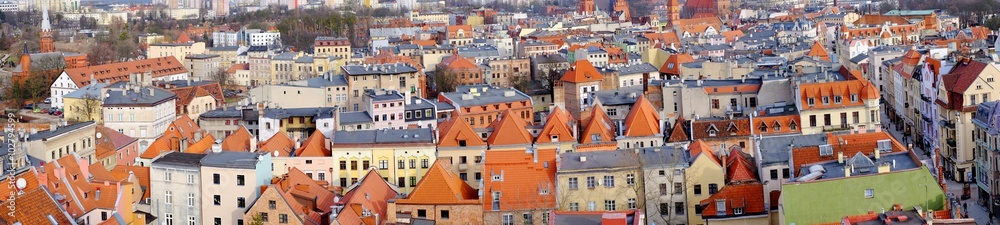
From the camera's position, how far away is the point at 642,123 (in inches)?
1296

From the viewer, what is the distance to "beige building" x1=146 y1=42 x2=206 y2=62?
78875 mm

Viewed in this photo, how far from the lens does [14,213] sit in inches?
875

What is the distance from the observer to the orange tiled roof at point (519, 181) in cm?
2584

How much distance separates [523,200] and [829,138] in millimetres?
5977

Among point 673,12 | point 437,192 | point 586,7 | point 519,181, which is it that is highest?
point 586,7

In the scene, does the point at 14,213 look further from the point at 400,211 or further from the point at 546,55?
the point at 546,55

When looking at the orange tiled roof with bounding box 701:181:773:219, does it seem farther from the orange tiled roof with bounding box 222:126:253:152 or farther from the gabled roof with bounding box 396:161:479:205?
the orange tiled roof with bounding box 222:126:253:152

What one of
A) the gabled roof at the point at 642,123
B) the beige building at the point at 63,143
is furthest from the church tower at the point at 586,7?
the beige building at the point at 63,143

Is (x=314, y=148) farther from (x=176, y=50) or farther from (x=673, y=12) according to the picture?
(x=673, y=12)

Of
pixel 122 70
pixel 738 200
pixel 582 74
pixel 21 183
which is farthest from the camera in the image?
pixel 122 70

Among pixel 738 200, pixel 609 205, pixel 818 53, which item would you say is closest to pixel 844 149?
pixel 738 200

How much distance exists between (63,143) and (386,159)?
7.93 m

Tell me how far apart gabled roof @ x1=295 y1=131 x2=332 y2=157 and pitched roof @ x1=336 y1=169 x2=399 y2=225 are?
383 centimetres

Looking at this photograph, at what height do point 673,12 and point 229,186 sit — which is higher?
point 673,12
